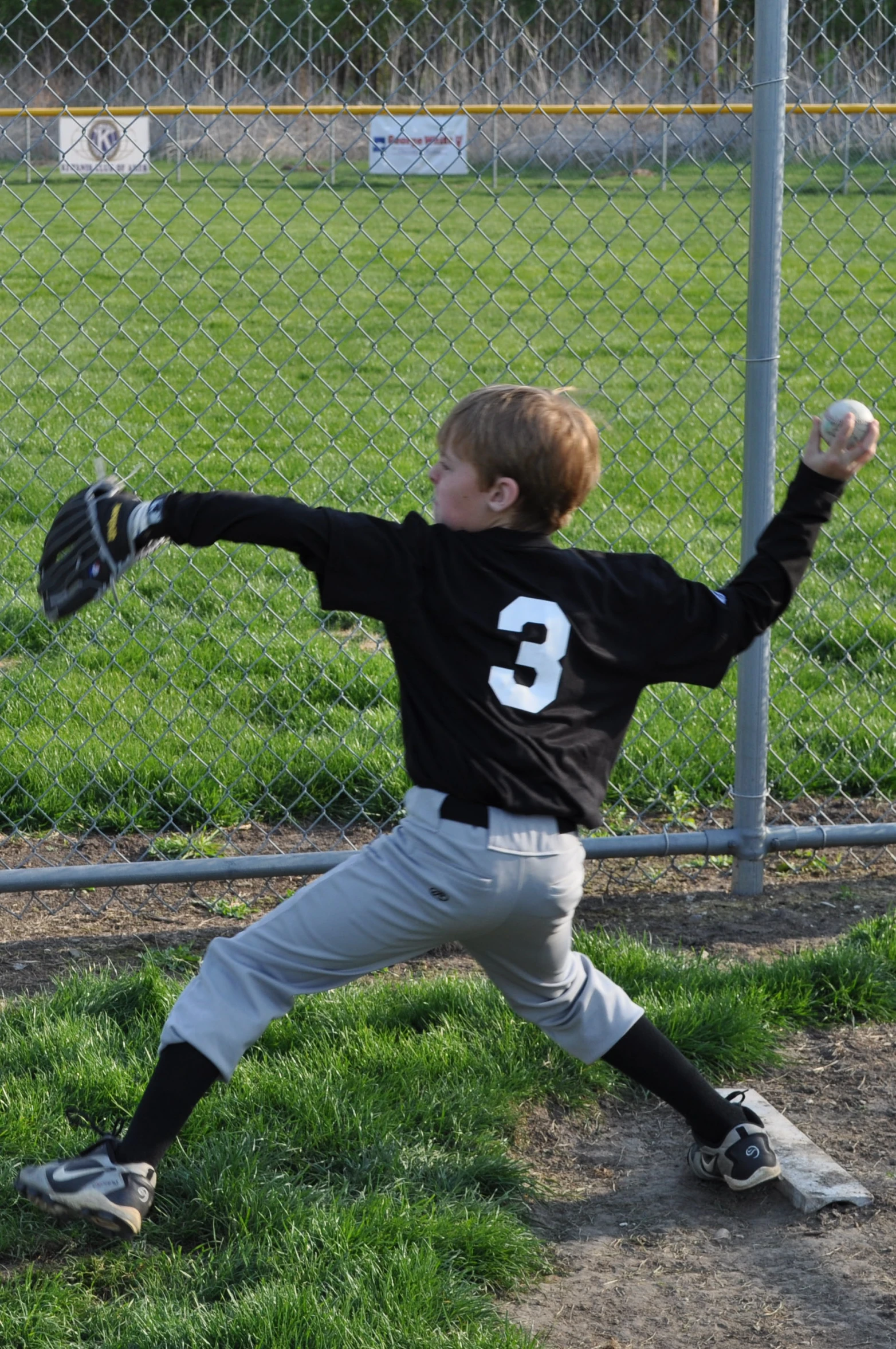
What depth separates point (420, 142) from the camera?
15.6ft

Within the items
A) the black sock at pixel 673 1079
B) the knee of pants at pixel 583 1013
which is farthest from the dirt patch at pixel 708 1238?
the knee of pants at pixel 583 1013

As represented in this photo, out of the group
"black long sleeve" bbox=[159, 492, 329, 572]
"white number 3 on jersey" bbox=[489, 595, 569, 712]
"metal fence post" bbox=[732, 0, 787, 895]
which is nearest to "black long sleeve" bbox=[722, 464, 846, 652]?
"white number 3 on jersey" bbox=[489, 595, 569, 712]

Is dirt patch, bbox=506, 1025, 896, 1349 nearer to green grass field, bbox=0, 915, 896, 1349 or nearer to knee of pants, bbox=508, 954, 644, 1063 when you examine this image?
green grass field, bbox=0, 915, 896, 1349

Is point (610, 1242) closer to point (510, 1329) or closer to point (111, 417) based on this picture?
point (510, 1329)

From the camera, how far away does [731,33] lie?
1585cm

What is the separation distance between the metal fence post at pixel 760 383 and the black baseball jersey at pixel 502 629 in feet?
3.36

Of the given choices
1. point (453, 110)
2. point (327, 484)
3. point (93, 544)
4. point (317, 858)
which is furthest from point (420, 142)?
point (93, 544)

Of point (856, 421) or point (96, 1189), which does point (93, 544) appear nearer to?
point (96, 1189)

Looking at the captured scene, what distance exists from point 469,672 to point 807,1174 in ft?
3.71

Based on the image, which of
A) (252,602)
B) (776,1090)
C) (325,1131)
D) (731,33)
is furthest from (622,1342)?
(731,33)

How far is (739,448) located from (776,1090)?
4.97 metres

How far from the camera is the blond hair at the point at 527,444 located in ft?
7.07

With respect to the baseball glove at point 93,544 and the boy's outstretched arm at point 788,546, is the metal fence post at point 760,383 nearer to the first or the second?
the boy's outstretched arm at point 788,546

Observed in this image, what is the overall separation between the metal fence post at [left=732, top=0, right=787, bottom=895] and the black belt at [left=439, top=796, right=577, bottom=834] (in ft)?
4.18
